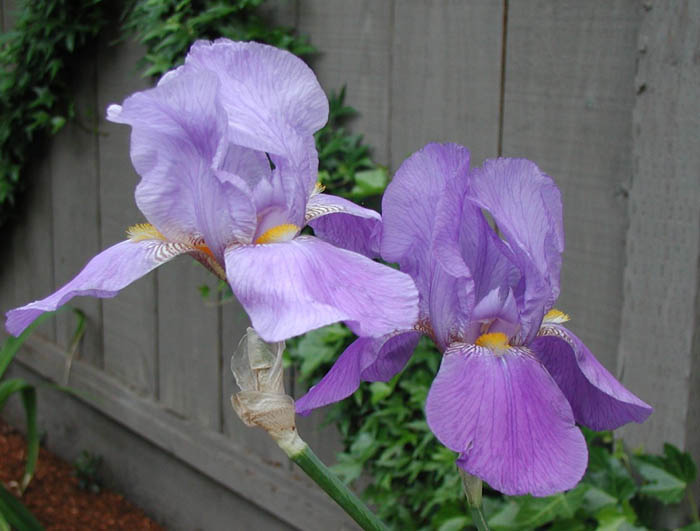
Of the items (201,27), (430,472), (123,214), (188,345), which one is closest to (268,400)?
(430,472)

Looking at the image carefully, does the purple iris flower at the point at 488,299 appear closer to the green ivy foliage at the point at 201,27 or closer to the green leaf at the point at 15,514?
the green ivy foliage at the point at 201,27

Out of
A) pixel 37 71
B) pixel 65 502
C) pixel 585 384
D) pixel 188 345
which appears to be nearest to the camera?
pixel 585 384

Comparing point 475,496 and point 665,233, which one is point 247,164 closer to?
point 475,496

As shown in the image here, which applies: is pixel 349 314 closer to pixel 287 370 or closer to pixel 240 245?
pixel 240 245

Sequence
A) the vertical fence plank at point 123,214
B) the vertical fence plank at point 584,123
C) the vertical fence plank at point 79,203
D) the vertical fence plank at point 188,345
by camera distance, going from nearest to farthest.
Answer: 1. the vertical fence plank at point 584,123
2. the vertical fence plank at point 188,345
3. the vertical fence plank at point 123,214
4. the vertical fence plank at point 79,203

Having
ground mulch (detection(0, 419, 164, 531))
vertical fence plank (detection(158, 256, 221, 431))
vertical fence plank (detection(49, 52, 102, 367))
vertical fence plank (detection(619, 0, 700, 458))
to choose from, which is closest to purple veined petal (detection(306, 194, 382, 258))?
vertical fence plank (detection(619, 0, 700, 458))

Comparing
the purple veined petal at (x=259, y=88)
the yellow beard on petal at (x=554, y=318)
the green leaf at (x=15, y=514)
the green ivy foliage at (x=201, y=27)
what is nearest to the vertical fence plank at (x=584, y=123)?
the green ivy foliage at (x=201, y=27)
